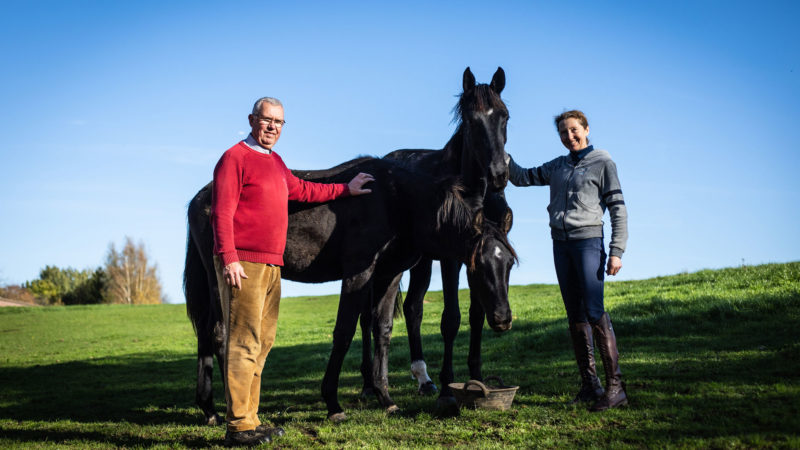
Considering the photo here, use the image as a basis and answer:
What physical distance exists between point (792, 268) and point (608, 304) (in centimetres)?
514

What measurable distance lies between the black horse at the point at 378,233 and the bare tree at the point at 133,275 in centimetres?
5468

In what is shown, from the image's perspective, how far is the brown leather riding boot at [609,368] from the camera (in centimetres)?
505

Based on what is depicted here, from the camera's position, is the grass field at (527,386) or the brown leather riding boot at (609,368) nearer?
the grass field at (527,386)

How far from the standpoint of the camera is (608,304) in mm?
12703

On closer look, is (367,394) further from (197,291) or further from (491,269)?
(491,269)

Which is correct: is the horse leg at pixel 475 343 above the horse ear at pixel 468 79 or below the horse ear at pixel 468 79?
below

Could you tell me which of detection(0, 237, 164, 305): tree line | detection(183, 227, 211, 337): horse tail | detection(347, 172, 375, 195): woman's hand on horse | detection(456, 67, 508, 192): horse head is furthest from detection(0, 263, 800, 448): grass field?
detection(0, 237, 164, 305): tree line

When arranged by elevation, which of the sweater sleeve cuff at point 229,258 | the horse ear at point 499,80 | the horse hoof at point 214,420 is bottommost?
the horse hoof at point 214,420

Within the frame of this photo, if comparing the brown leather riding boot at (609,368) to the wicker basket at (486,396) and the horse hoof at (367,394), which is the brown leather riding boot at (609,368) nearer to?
the wicker basket at (486,396)

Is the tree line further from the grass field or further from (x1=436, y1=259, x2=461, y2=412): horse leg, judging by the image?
(x1=436, y1=259, x2=461, y2=412): horse leg

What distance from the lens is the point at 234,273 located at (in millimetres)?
4168

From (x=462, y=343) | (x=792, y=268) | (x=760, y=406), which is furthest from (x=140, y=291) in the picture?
(x=760, y=406)

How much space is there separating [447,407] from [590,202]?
2340 millimetres

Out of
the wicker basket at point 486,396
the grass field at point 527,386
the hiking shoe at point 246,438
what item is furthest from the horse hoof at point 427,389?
the hiking shoe at point 246,438
